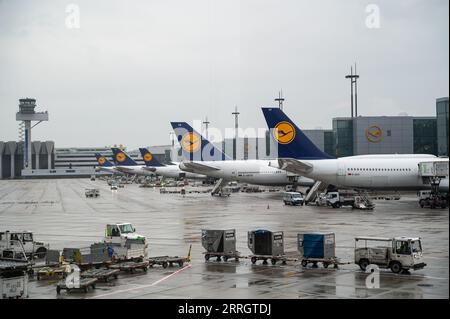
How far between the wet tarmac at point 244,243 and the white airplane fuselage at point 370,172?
3275 millimetres

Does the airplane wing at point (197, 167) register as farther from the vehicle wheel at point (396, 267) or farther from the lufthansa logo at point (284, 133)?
the vehicle wheel at point (396, 267)

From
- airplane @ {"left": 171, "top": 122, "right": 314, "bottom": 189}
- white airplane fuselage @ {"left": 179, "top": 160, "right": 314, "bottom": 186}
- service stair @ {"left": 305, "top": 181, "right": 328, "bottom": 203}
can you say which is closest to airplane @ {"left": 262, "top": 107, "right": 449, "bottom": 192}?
service stair @ {"left": 305, "top": 181, "right": 328, "bottom": 203}

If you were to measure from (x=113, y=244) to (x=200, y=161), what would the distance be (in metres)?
68.5

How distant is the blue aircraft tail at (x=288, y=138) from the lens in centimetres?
7250

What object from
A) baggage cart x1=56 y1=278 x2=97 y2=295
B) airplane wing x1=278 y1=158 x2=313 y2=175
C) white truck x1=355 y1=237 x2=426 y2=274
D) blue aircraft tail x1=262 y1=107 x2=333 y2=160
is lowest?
baggage cart x1=56 y1=278 x2=97 y2=295

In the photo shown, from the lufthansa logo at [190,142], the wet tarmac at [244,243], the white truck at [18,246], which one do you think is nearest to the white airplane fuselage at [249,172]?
the lufthansa logo at [190,142]

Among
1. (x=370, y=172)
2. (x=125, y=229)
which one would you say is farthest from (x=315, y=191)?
(x=125, y=229)

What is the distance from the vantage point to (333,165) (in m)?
72.4

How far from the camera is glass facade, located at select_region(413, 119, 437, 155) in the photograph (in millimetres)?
81125

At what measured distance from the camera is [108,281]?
1051 inches

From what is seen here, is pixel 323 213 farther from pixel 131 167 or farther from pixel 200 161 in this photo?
pixel 131 167

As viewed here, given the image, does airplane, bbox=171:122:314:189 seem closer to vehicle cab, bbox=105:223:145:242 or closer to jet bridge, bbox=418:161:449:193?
jet bridge, bbox=418:161:449:193

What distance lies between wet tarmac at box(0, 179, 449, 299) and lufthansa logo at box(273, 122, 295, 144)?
9103 mm
